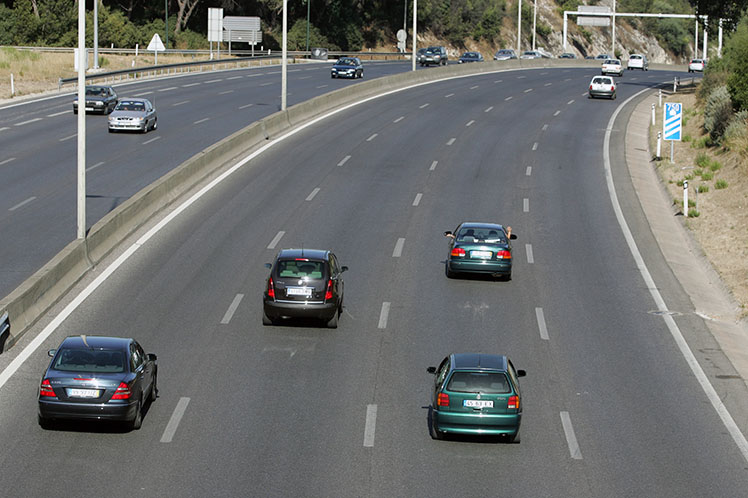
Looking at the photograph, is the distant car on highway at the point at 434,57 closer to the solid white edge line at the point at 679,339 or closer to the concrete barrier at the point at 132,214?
the concrete barrier at the point at 132,214

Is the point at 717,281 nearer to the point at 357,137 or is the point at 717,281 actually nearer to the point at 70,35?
the point at 357,137

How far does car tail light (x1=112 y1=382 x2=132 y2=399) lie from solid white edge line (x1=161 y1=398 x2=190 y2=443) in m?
0.98

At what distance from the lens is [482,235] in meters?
28.6

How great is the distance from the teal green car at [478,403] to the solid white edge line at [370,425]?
3.60ft

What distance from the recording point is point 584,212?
36969 millimetres

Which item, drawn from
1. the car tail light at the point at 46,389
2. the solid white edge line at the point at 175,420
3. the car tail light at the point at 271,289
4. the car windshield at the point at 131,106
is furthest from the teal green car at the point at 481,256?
the car windshield at the point at 131,106

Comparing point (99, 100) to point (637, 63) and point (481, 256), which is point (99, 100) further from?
point (637, 63)

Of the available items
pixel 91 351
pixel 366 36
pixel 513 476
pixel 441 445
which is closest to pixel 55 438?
pixel 91 351

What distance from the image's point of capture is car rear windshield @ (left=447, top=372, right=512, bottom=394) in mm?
16688

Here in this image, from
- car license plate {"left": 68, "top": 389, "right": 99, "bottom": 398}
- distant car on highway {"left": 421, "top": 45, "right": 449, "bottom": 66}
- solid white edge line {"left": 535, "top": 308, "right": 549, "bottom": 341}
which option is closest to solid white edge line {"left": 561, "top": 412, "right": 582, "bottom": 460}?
solid white edge line {"left": 535, "top": 308, "right": 549, "bottom": 341}

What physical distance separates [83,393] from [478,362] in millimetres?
6237

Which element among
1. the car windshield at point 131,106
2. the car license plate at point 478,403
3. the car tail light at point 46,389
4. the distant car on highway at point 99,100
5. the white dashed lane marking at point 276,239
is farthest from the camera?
the distant car on highway at point 99,100

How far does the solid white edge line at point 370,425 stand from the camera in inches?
672

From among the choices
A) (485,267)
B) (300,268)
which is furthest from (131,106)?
(300,268)
